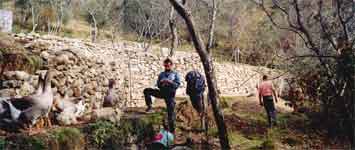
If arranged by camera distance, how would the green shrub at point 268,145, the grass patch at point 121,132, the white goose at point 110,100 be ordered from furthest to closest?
the white goose at point 110,100 < the green shrub at point 268,145 < the grass patch at point 121,132

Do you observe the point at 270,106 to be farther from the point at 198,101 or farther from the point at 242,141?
the point at 198,101

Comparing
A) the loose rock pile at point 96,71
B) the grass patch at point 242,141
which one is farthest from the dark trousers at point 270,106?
the grass patch at point 242,141

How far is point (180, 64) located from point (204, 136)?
12.0 meters

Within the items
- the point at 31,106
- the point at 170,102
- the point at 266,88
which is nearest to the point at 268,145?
the point at 266,88

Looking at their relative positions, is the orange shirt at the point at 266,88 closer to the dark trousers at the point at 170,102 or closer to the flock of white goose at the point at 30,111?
the dark trousers at the point at 170,102

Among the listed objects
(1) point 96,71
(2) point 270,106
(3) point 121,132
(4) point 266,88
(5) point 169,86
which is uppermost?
(1) point 96,71

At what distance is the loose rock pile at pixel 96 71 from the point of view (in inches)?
342

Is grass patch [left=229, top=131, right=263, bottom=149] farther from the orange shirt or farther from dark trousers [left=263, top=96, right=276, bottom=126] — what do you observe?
the orange shirt

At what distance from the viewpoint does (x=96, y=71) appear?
11.1 m

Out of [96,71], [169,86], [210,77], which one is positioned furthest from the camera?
[96,71]

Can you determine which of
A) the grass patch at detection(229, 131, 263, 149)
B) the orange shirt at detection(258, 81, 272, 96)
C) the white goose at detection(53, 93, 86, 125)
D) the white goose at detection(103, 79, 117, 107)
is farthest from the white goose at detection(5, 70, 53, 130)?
the orange shirt at detection(258, 81, 272, 96)

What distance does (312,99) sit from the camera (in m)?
10.5

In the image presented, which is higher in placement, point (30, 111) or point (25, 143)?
point (30, 111)

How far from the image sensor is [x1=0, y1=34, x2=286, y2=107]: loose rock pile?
870cm
